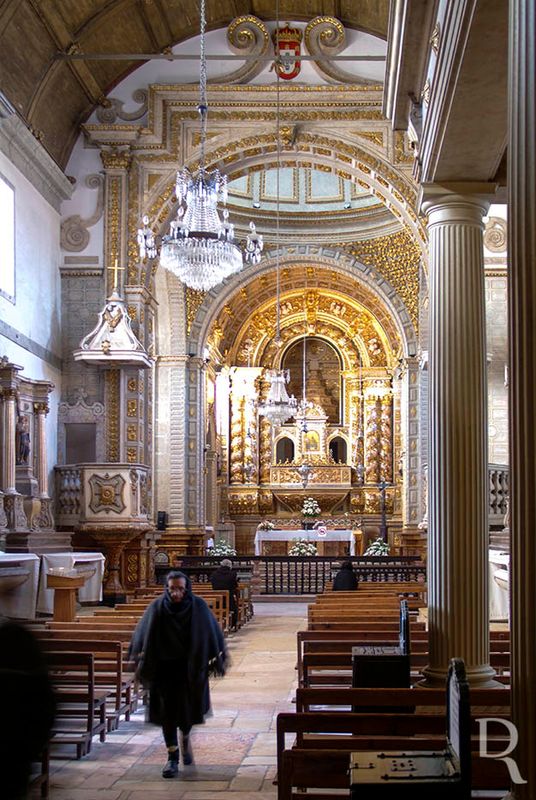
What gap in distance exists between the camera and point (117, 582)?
19250 millimetres

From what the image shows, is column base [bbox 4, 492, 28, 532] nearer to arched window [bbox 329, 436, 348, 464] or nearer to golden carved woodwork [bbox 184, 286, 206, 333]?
golden carved woodwork [bbox 184, 286, 206, 333]

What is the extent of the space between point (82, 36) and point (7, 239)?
4.00 metres

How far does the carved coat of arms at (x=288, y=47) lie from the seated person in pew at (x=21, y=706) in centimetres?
1850

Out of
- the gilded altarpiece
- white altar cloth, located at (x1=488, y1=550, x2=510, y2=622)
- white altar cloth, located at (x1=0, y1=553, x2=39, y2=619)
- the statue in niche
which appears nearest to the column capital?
white altar cloth, located at (x1=488, y1=550, x2=510, y2=622)

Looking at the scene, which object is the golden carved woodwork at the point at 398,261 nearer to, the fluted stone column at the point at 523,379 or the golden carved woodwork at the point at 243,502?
the golden carved woodwork at the point at 243,502

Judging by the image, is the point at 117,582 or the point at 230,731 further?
the point at 117,582

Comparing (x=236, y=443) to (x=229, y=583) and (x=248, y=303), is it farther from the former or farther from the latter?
(x=229, y=583)

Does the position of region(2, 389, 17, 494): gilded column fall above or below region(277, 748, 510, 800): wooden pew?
above

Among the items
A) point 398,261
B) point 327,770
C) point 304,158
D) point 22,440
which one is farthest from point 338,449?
point 327,770

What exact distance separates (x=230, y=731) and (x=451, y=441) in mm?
2959

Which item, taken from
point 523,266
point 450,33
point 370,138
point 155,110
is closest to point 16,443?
point 155,110

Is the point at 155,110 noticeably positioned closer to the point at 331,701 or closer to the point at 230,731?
the point at 230,731

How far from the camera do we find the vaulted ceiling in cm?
1705

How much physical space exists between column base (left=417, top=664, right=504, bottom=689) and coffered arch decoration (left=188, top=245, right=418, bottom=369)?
18.3 m
